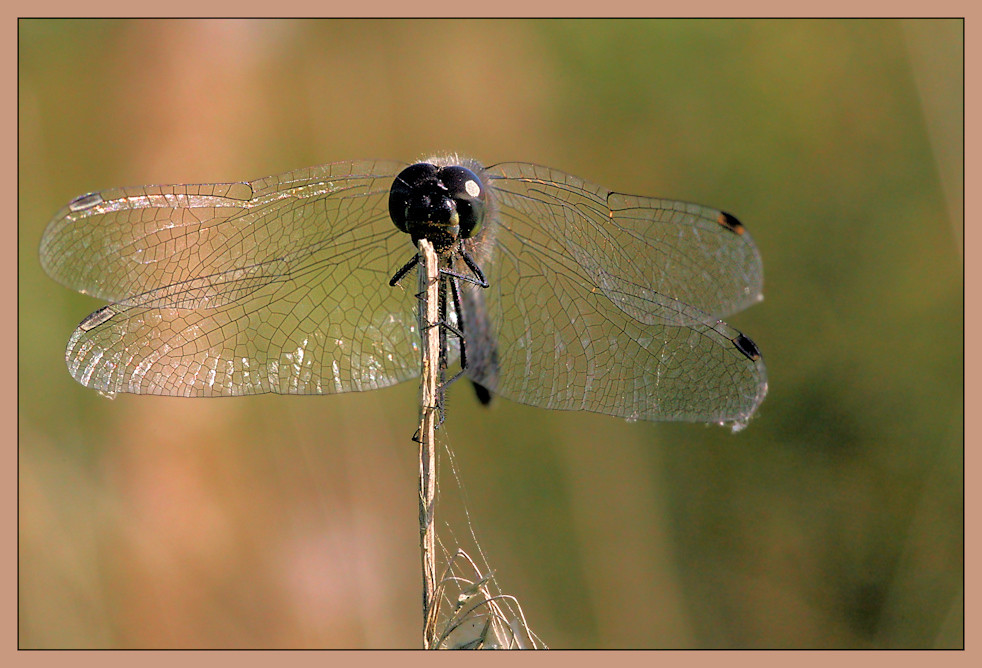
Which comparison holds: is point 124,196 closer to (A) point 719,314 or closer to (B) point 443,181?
(B) point 443,181

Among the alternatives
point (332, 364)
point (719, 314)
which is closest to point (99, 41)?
point (332, 364)

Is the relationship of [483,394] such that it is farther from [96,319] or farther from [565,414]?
[96,319]

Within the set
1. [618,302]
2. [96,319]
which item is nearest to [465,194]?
[618,302]

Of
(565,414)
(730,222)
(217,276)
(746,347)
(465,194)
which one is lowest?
(565,414)

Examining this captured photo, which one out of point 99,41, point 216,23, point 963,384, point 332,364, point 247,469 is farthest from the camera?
point 216,23

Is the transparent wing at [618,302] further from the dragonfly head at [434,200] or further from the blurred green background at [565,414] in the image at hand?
the blurred green background at [565,414]

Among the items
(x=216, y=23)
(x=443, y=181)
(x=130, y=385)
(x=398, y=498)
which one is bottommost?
(x=398, y=498)

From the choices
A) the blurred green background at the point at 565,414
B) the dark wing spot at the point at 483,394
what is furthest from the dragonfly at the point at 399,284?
the blurred green background at the point at 565,414

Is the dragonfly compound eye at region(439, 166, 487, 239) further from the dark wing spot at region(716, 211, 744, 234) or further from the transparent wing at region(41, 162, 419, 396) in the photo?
the dark wing spot at region(716, 211, 744, 234)
